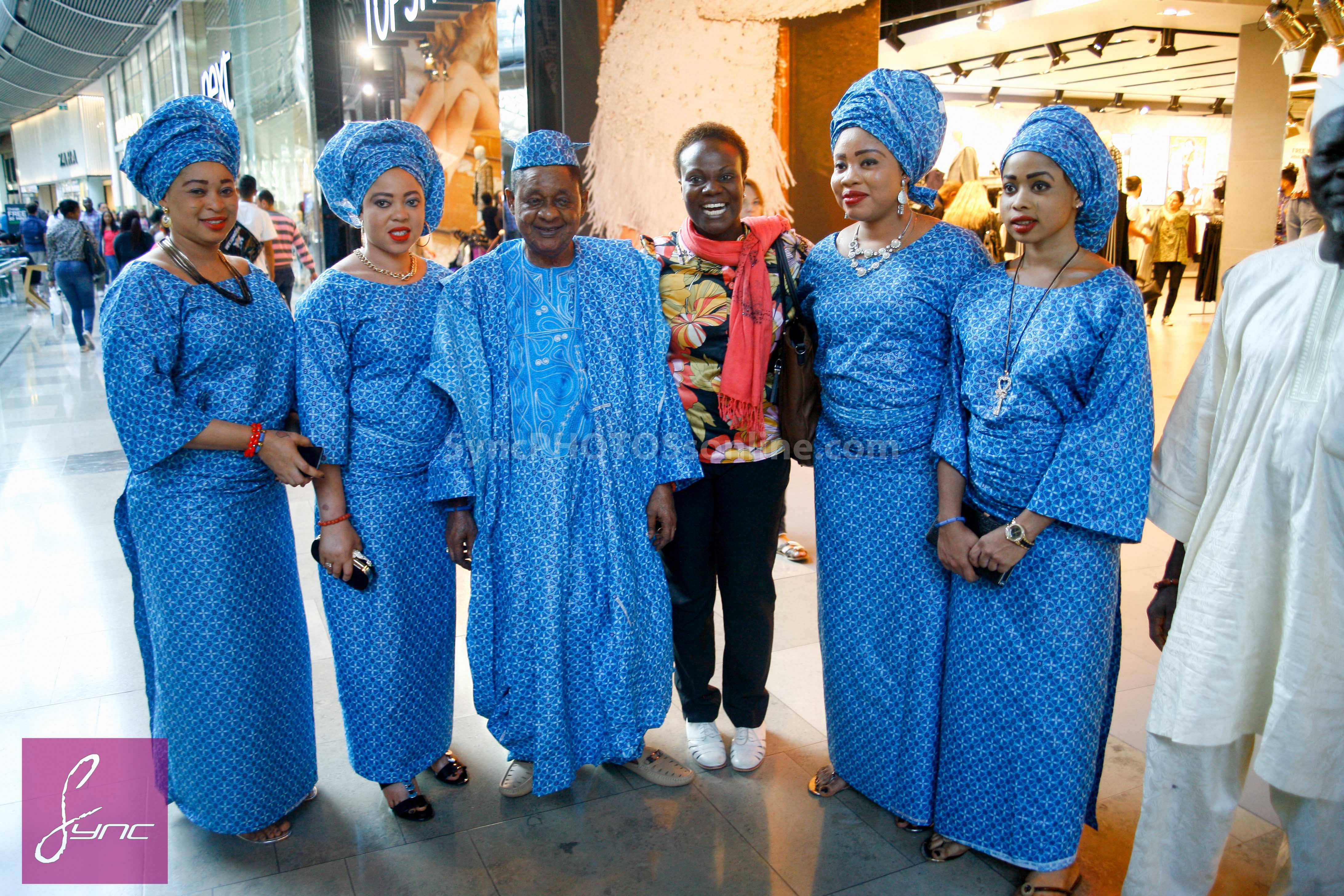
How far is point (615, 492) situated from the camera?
2234 mm

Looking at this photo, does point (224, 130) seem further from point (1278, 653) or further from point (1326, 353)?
point (1278, 653)

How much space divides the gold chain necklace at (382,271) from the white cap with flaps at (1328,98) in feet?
6.12

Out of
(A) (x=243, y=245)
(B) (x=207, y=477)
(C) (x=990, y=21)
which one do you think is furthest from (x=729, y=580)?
(C) (x=990, y=21)

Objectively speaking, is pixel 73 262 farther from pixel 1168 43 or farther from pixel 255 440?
pixel 1168 43

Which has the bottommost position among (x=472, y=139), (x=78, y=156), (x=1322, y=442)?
(x=1322, y=442)

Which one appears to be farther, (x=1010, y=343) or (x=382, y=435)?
(x=382, y=435)

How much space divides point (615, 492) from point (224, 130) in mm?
1252

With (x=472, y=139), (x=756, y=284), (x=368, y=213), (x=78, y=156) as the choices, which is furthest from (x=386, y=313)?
(x=78, y=156)

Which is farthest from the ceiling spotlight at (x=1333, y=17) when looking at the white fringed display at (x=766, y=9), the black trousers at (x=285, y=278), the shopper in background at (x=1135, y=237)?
the black trousers at (x=285, y=278)

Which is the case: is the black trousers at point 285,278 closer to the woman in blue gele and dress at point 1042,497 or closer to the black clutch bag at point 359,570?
the black clutch bag at point 359,570

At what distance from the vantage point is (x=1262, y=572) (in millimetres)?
1647

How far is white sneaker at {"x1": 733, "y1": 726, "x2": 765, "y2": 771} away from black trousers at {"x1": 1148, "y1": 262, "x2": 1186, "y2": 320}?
470 inches

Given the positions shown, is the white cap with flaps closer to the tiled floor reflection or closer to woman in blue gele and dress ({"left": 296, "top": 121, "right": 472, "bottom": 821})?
the tiled floor reflection

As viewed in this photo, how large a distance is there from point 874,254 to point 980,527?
2.25 feet
